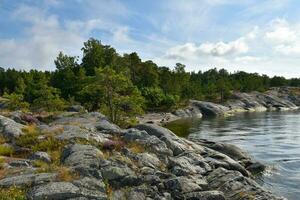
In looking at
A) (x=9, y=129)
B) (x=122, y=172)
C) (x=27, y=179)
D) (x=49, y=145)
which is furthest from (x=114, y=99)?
(x=27, y=179)

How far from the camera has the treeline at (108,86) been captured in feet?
195

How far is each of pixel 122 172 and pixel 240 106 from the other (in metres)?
132

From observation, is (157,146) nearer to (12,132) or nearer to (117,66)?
(12,132)

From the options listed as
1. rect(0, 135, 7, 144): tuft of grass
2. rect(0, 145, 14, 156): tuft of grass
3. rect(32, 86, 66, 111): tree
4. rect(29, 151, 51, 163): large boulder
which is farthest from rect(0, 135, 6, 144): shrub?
rect(32, 86, 66, 111): tree

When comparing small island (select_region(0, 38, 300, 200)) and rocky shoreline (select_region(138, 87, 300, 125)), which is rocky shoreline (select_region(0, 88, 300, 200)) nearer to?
small island (select_region(0, 38, 300, 200))

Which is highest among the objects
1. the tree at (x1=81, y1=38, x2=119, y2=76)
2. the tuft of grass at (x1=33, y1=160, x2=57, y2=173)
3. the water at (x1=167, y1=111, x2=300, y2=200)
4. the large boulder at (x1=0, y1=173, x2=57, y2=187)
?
the tree at (x1=81, y1=38, x2=119, y2=76)

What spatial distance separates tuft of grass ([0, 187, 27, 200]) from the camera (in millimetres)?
19211

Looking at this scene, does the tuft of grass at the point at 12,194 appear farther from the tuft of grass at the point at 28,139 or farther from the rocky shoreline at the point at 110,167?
the tuft of grass at the point at 28,139

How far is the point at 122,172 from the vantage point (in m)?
23.8

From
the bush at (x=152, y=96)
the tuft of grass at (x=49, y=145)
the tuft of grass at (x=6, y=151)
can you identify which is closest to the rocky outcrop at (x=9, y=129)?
the tuft of grass at (x=6, y=151)

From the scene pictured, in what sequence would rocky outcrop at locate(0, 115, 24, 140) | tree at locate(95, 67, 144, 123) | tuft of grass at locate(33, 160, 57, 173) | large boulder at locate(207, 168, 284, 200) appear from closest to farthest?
1. tuft of grass at locate(33, 160, 57, 173)
2. large boulder at locate(207, 168, 284, 200)
3. rocky outcrop at locate(0, 115, 24, 140)
4. tree at locate(95, 67, 144, 123)

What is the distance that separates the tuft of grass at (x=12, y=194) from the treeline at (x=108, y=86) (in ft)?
119

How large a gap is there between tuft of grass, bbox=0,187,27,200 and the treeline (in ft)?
119

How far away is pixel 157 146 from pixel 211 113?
97.3 meters
